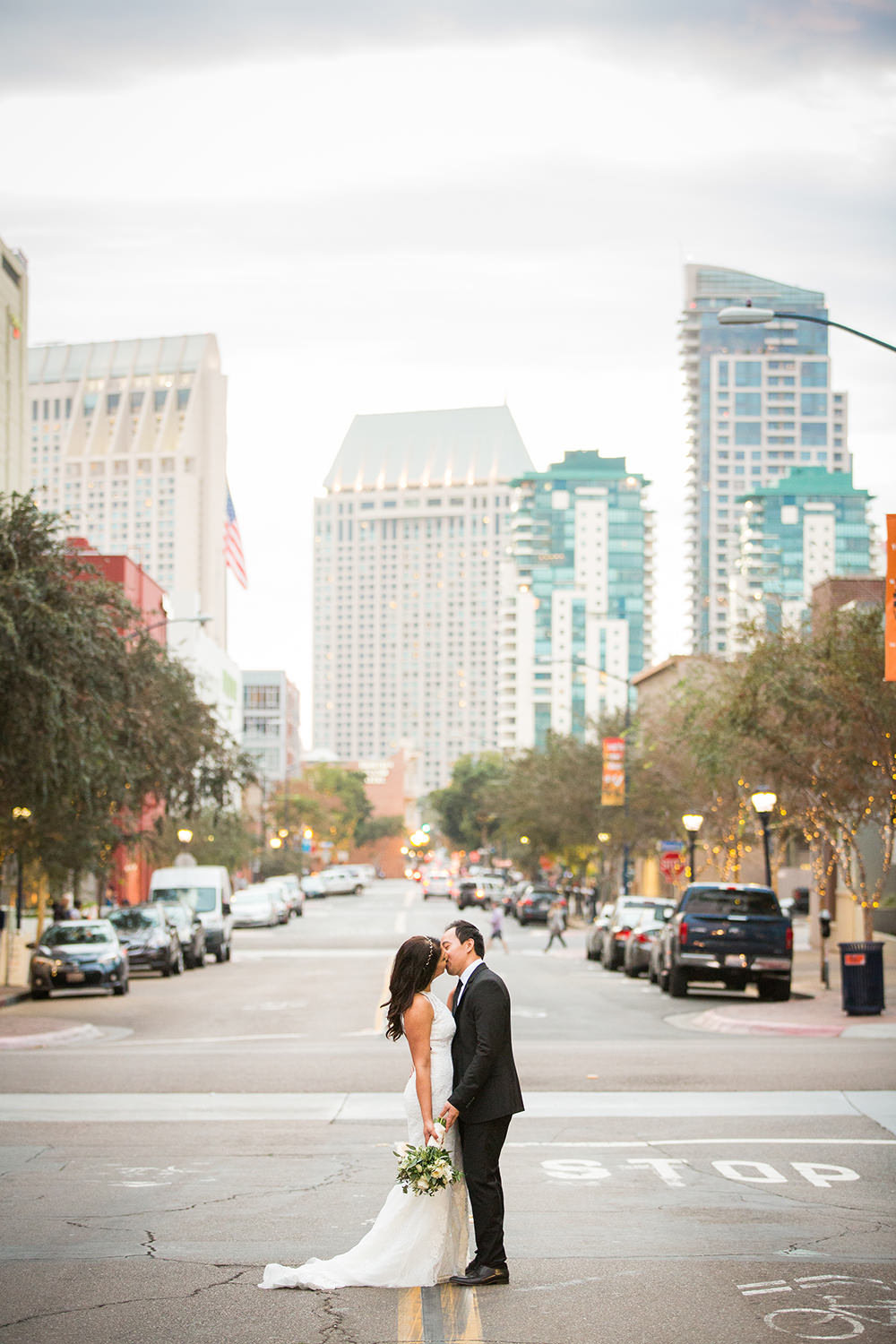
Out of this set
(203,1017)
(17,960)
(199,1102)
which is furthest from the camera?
(17,960)

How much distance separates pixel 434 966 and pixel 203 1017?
59.6ft

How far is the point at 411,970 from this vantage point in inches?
299

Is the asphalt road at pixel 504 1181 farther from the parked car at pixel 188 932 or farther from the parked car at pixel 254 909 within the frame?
the parked car at pixel 254 909

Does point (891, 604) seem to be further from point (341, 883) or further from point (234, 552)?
point (341, 883)

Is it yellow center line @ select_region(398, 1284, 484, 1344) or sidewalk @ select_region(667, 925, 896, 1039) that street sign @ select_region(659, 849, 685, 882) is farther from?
yellow center line @ select_region(398, 1284, 484, 1344)

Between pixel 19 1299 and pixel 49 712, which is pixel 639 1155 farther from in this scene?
pixel 49 712

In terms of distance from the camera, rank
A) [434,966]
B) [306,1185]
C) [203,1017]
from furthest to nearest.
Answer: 1. [203,1017]
2. [306,1185]
3. [434,966]

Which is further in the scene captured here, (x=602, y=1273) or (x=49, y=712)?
(x=49, y=712)

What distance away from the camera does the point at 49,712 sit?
23.1 metres

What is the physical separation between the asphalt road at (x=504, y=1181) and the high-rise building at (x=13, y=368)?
3840cm

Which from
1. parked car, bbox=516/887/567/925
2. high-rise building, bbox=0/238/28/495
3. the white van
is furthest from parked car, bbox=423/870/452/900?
the white van

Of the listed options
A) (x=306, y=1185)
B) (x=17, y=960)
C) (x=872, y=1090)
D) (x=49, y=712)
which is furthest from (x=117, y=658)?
(x=306, y=1185)

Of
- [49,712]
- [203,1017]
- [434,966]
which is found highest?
[49,712]

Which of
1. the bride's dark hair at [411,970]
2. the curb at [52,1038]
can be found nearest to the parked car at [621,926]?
the curb at [52,1038]
